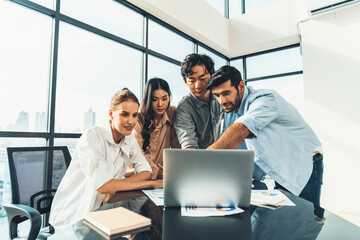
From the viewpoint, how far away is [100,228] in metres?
0.68

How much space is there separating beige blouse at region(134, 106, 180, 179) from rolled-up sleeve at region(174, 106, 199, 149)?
0.31ft

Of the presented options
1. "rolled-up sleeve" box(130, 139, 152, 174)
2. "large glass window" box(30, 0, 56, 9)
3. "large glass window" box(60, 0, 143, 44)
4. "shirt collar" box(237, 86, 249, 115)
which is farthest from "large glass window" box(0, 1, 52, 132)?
"shirt collar" box(237, 86, 249, 115)

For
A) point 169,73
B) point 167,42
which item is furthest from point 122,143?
point 167,42

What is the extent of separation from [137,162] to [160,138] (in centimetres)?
43

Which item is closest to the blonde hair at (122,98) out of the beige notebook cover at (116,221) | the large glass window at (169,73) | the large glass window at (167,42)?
the beige notebook cover at (116,221)

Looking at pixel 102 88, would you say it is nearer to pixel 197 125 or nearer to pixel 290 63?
pixel 197 125

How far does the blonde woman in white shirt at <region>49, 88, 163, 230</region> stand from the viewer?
124 cm

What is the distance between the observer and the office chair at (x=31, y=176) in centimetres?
124

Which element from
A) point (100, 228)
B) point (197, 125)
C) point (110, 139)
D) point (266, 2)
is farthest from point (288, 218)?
point (266, 2)

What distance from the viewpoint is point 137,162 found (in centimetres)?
155

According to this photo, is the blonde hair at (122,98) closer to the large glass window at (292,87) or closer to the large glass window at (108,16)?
the large glass window at (108,16)

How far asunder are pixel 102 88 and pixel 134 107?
4.64 feet

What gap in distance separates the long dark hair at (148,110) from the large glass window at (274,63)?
3.63m

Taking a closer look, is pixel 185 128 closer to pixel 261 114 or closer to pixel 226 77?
pixel 226 77
